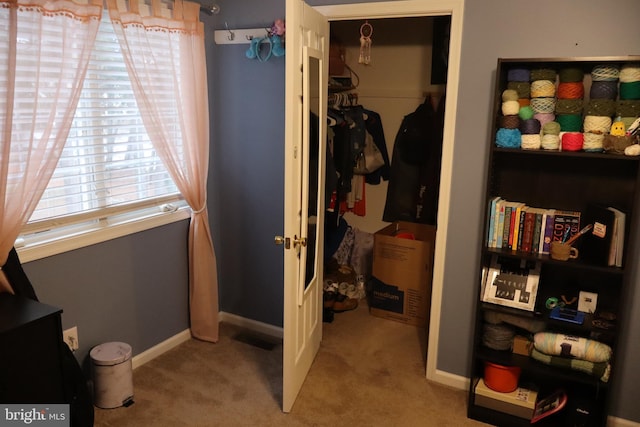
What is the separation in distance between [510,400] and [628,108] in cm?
142

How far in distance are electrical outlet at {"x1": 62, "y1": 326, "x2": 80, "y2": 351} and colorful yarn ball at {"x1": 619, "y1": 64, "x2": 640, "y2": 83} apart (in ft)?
8.83

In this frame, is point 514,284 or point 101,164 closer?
point 514,284

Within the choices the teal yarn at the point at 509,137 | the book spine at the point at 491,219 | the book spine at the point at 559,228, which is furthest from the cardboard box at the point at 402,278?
the teal yarn at the point at 509,137

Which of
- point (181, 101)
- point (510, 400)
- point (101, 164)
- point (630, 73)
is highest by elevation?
point (630, 73)

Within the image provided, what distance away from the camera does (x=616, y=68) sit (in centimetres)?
201

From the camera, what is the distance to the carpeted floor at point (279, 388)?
7.98 ft

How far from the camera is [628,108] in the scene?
1.99 m

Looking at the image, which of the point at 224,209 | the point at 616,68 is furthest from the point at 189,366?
the point at 616,68

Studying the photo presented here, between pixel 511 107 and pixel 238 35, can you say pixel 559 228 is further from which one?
pixel 238 35

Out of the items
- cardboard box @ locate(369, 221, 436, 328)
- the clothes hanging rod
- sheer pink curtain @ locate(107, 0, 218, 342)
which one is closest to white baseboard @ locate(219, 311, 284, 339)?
sheer pink curtain @ locate(107, 0, 218, 342)

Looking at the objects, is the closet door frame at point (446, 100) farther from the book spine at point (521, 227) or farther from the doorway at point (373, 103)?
the doorway at point (373, 103)

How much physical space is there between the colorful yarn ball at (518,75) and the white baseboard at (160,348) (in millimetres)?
2367

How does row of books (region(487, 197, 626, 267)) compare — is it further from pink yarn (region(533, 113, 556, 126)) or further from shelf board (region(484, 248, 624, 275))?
pink yarn (region(533, 113, 556, 126))

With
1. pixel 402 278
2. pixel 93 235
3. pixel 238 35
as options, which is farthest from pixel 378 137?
pixel 93 235
